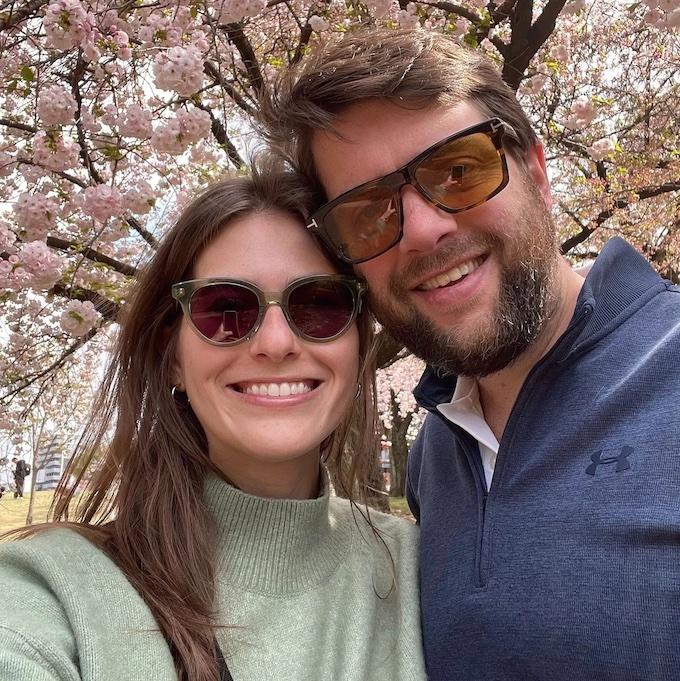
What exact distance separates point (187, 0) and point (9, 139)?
6.53 feet

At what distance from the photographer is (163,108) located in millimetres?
3736

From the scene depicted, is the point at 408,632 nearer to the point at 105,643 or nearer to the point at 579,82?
the point at 105,643

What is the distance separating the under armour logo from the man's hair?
1.02 meters

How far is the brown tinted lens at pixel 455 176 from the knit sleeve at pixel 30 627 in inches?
54.0

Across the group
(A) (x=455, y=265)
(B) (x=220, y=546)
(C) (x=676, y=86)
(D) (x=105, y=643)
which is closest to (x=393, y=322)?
(A) (x=455, y=265)

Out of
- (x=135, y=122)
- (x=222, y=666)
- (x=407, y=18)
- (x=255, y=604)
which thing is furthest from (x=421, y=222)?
(x=407, y=18)

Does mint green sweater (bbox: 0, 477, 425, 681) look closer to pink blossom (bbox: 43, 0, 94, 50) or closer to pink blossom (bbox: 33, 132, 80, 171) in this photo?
pink blossom (bbox: 43, 0, 94, 50)

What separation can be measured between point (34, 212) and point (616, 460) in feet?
11.0

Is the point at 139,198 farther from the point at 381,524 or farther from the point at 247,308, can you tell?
the point at 381,524

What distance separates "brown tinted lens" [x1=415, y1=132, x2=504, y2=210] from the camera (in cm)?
190

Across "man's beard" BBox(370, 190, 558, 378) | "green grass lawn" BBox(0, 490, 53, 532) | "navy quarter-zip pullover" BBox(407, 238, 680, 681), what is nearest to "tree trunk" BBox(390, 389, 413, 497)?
"green grass lawn" BBox(0, 490, 53, 532)

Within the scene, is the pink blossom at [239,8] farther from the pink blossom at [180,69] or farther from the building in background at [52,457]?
the building in background at [52,457]

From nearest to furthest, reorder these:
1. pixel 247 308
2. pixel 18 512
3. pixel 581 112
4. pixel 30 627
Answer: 1. pixel 30 627
2. pixel 247 308
3. pixel 581 112
4. pixel 18 512

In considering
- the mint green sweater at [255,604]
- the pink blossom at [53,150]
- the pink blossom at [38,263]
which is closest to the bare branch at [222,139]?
the pink blossom at [53,150]
